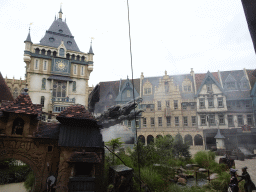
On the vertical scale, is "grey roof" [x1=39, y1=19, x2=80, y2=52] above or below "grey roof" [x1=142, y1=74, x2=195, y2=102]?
above

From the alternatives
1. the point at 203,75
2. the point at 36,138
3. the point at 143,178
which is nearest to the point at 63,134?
the point at 36,138

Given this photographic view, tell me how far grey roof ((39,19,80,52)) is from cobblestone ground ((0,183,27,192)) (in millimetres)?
30338

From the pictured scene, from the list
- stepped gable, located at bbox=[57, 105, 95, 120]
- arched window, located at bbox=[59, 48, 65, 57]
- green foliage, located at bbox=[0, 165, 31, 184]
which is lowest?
green foliage, located at bbox=[0, 165, 31, 184]

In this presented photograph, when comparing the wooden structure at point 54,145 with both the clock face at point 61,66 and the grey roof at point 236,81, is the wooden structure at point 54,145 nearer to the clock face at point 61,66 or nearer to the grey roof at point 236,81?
the clock face at point 61,66

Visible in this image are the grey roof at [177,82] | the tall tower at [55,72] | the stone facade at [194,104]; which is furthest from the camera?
the grey roof at [177,82]

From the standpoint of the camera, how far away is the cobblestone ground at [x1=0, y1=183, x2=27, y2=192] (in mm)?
10578

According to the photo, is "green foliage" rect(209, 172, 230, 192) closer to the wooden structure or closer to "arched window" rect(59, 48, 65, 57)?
the wooden structure

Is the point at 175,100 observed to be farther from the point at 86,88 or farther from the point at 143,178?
the point at 143,178

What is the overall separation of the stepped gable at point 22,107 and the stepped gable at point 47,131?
0.91 meters

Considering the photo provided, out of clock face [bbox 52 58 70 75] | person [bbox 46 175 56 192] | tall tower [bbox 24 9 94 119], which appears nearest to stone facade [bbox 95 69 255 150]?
tall tower [bbox 24 9 94 119]

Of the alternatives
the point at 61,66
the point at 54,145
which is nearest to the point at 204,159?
the point at 54,145

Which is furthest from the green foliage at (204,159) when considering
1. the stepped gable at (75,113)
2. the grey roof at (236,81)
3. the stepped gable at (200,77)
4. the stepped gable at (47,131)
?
the stepped gable at (200,77)

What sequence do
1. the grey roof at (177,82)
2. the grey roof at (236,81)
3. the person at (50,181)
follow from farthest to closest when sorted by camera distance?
the grey roof at (177,82) → the grey roof at (236,81) → the person at (50,181)

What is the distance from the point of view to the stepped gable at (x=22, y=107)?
8.05 m
